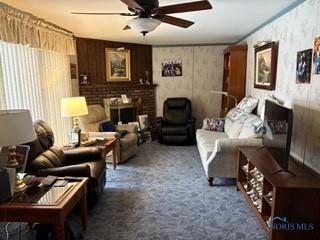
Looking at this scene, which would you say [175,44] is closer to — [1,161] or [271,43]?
[271,43]

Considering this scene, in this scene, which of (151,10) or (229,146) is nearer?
(151,10)

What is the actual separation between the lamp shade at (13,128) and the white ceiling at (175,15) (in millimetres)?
1519

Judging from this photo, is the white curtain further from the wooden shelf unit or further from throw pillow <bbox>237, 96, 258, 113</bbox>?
throw pillow <bbox>237, 96, 258, 113</bbox>

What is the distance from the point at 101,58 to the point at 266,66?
11.0 feet

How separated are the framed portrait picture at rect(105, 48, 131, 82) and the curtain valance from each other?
3.71ft

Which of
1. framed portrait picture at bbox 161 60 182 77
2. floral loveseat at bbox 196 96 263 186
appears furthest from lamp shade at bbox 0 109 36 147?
framed portrait picture at bbox 161 60 182 77

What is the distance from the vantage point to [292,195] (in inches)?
79.4

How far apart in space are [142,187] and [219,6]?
8.01 feet

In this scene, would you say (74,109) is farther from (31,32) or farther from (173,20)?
(173,20)

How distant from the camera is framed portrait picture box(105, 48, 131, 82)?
554 cm

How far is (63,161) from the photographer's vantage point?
296cm

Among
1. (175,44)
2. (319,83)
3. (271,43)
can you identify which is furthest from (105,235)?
(175,44)

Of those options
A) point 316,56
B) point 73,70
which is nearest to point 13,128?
point 316,56

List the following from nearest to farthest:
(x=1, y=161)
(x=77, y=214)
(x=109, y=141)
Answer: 1. (x=1, y=161)
2. (x=77, y=214)
3. (x=109, y=141)
